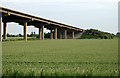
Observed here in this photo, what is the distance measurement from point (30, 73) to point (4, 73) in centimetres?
41

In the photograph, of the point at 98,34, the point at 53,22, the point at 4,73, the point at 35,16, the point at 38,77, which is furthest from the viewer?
the point at 98,34

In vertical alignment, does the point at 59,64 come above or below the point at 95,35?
below

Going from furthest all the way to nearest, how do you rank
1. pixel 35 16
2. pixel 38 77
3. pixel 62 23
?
1. pixel 62 23
2. pixel 35 16
3. pixel 38 77

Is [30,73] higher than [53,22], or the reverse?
[53,22]

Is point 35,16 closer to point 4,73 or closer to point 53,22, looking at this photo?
point 53,22

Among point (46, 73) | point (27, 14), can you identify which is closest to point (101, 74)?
point (46, 73)

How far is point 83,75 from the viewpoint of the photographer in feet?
7.82

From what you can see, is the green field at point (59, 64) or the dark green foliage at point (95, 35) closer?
the green field at point (59, 64)

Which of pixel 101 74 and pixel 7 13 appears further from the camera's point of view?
pixel 7 13

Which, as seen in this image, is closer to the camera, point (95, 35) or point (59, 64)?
point (59, 64)

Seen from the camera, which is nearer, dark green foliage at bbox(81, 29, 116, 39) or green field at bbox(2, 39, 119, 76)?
green field at bbox(2, 39, 119, 76)

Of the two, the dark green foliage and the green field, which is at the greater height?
the dark green foliage

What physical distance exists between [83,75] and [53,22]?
3260 centimetres

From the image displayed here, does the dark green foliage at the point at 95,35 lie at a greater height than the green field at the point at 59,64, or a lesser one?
greater
